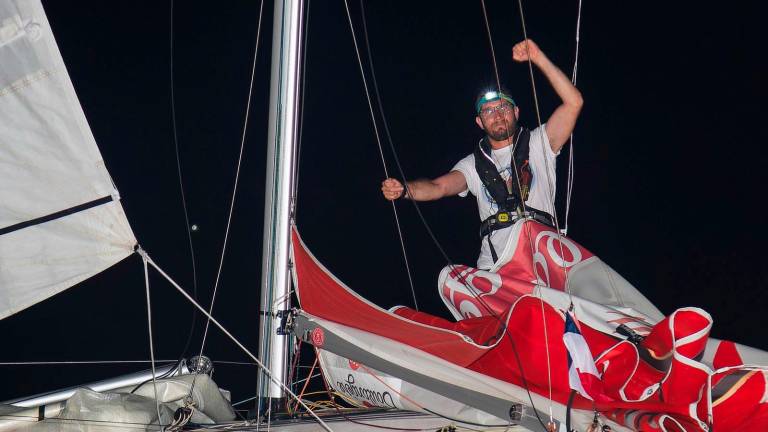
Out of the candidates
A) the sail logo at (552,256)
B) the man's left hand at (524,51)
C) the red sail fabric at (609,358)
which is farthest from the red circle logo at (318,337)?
the man's left hand at (524,51)

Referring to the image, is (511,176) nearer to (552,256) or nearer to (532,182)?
(532,182)

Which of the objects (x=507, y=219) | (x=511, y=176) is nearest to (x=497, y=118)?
(x=511, y=176)

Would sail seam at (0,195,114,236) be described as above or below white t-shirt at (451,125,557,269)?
below

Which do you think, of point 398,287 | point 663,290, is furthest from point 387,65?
point 663,290

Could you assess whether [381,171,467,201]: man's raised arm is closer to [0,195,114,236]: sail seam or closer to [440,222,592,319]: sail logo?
[440,222,592,319]: sail logo

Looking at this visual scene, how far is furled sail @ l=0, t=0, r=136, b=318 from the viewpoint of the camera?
3.38 ft

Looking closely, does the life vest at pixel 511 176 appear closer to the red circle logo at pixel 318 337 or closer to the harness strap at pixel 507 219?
the harness strap at pixel 507 219

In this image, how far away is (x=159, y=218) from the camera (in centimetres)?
281

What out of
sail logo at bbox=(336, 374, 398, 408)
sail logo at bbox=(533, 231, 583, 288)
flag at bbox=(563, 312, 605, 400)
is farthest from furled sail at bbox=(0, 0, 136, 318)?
sail logo at bbox=(533, 231, 583, 288)

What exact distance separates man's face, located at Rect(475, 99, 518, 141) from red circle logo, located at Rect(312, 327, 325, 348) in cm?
79

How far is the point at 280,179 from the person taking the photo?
1.35m

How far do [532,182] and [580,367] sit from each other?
2.53ft

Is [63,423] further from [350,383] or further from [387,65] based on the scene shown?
[387,65]

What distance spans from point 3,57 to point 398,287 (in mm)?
2224
